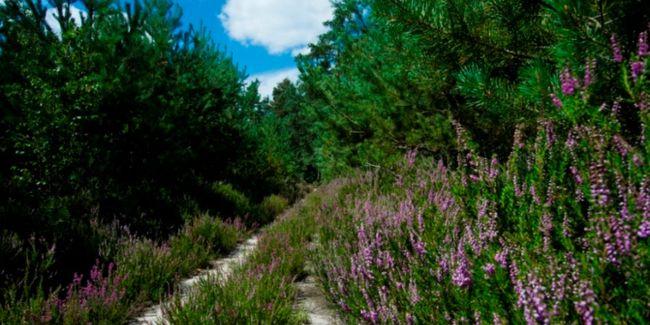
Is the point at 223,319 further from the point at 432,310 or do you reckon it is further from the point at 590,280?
the point at 590,280

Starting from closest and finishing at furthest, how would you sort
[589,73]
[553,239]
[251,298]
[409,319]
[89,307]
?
1. [589,73]
2. [553,239]
3. [409,319]
4. [251,298]
5. [89,307]

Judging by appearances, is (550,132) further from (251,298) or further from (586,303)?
(251,298)

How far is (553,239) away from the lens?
208 centimetres

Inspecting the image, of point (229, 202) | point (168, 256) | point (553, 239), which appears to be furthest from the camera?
point (229, 202)

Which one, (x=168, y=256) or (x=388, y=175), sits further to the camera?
(x=388, y=175)

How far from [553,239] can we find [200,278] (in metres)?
3.23

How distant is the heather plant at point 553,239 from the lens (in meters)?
1.51

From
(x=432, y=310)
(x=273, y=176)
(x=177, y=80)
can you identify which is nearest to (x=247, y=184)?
(x=273, y=176)

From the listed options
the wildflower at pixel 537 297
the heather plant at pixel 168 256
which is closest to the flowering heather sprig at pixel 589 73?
the wildflower at pixel 537 297

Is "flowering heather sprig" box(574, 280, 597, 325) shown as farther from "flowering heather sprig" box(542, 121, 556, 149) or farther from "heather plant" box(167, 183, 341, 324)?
"heather plant" box(167, 183, 341, 324)

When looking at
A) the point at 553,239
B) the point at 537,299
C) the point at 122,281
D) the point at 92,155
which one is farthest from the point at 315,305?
the point at 92,155

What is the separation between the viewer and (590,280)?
1.53m

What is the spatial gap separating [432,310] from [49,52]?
6891 mm

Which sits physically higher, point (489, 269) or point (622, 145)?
point (622, 145)
